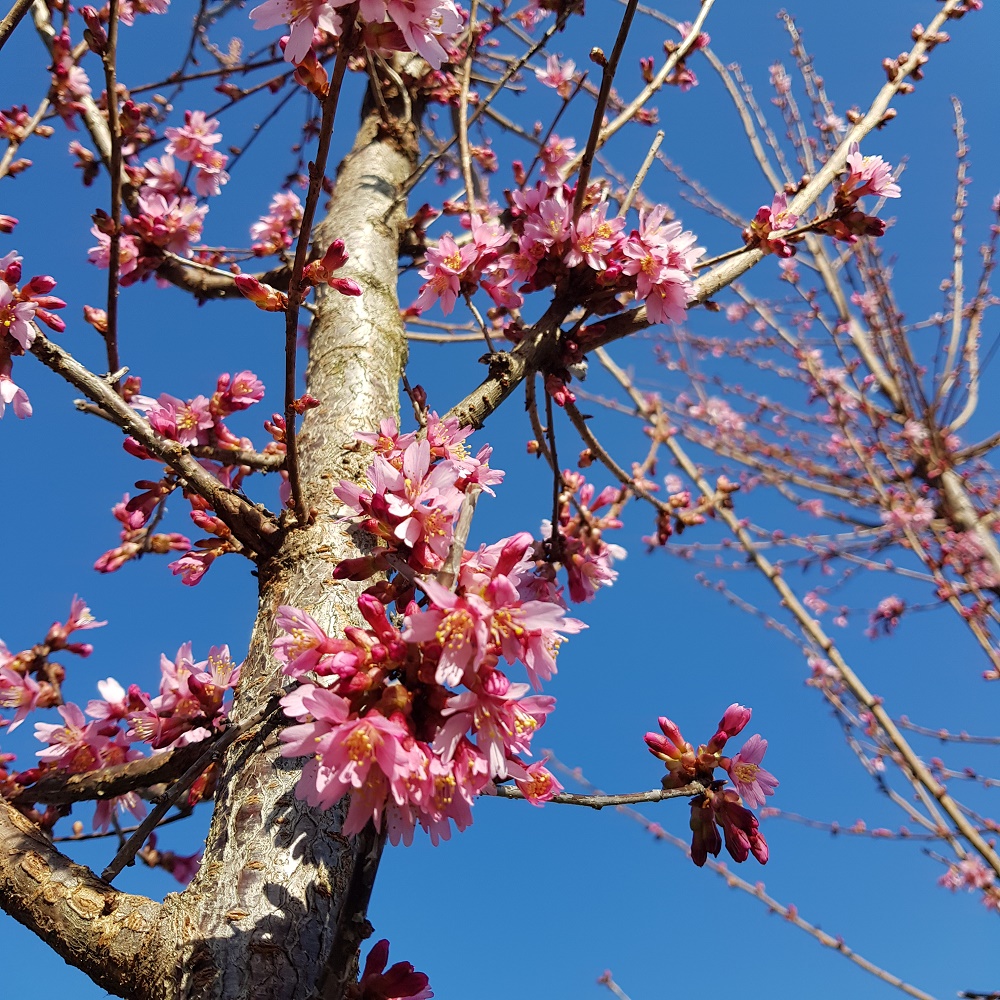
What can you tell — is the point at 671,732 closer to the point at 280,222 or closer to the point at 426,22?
the point at 426,22

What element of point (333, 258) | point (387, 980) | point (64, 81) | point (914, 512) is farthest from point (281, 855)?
point (914, 512)

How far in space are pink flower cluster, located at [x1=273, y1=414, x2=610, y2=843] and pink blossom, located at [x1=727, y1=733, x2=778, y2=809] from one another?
421 millimetres

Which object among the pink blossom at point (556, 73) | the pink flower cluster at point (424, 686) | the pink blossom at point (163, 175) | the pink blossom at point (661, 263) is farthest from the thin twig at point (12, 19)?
the pink blossom at point (556, 73)

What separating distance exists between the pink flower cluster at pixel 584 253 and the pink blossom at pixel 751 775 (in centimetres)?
102

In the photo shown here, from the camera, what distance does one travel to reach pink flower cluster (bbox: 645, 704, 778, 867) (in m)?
1.24

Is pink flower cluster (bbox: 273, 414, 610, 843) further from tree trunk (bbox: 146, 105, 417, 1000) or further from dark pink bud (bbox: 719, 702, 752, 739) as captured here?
dark pink bud (bbox: 719, 702, 752, 739)

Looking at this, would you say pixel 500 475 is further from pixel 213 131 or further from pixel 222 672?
pixel 213 131

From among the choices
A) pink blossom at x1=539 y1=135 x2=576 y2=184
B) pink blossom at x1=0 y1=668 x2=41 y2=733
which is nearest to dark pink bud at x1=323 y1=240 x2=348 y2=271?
pink blossom at x1=539 y1=135 x2=576 y2=184

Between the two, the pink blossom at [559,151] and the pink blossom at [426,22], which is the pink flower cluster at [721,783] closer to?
the pink blossom at [426,22]

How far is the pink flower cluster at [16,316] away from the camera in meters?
1.36

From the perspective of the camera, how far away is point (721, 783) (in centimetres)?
129

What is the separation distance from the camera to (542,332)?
1.79 metres

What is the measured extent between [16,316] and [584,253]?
49.2 inches

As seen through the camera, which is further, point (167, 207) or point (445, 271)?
point (167, 207)
